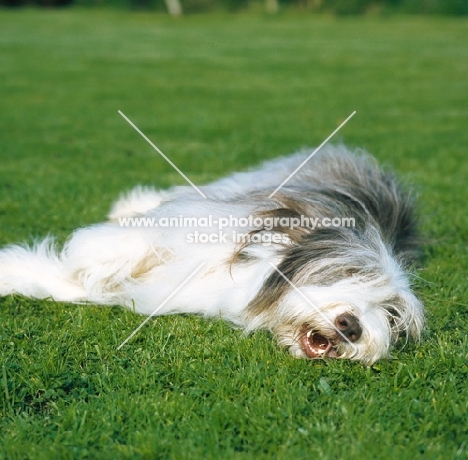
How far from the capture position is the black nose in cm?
331

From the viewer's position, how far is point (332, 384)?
129 inches

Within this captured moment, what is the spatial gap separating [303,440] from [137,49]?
21811mm

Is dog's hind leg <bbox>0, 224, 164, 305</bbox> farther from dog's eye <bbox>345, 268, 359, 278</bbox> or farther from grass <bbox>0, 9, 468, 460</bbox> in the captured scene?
dog's eye <bbox>345, 268, 359, 278</bbox>

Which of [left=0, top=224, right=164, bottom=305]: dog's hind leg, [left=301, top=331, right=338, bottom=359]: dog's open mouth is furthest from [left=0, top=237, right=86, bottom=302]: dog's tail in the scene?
[left=301, top=331, right=338, bottom=359]: dog's open mouth

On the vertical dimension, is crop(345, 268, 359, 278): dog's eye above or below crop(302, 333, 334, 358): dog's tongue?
above

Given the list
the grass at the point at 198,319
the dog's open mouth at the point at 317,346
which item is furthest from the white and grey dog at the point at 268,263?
the grass at the point at 198,319

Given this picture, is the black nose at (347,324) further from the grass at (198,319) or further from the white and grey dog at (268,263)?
the grass at (198,319)

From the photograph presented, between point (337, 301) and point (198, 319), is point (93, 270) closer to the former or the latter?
point (198, 319)

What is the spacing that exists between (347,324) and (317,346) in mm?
272

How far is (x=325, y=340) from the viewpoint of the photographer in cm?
350

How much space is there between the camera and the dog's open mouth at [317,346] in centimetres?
349

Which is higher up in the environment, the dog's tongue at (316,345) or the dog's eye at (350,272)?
the dog's eye at (350,272)

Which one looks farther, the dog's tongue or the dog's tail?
the dog's tail

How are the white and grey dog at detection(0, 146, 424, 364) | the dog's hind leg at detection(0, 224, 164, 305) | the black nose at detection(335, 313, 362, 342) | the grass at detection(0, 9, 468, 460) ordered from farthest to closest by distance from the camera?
the dog's hind leg at detection(0, 224, 164, 305) < the white and grey dog at detection(0, 146, 424, 364) < the black nose at detection(335, 313, 362, 342) < the grass at detection(0, 9, 468, 460)
